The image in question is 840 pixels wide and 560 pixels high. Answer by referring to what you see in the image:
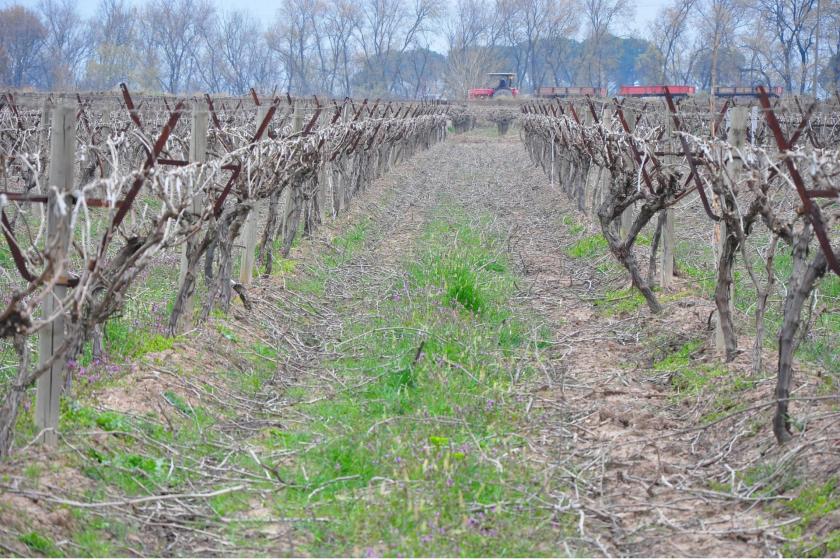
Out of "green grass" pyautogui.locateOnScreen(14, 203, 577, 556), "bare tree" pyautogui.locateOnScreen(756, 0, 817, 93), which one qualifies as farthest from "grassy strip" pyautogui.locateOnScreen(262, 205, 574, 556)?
"bare tree" pyautogui.locateOnScreen(756, 0, 817, 93)

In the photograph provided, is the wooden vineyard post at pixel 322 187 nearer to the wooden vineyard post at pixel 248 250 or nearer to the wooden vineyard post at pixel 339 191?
the wooden vineyard post at pixel 339 191

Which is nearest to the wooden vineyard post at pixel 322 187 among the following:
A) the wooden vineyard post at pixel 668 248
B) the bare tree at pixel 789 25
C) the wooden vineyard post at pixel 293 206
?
the wooden vineyard post at pixel 293 206

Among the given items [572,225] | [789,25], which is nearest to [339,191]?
[572,225]

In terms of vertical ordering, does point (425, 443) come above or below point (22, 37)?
below

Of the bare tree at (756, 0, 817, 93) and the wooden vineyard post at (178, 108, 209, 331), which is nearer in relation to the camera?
the wooden vineyard post at (178, 108, 209, 331)

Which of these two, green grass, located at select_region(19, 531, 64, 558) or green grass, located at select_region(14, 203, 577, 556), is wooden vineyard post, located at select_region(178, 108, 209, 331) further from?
green grass, located at select_region(19, 531, 64, 558)

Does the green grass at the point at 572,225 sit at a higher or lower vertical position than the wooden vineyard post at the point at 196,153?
lower

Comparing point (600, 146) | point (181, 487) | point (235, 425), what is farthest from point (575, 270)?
point (181, 487)

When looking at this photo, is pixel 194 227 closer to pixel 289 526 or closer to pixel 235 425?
pixel 235 425

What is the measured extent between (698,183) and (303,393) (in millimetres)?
2951

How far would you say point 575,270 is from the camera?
1166cm

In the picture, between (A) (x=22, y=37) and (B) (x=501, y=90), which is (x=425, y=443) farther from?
(A) (x=22, y=37)

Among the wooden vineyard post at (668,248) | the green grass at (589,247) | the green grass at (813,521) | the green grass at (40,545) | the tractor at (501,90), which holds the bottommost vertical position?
the green grass at (813,521)

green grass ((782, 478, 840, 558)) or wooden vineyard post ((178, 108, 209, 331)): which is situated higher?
wooden vineyard post ((178, 108, 209, 331))
